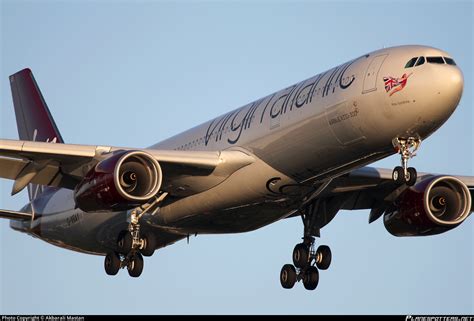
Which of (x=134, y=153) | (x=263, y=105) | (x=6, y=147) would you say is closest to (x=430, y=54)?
(x=263, y=105)

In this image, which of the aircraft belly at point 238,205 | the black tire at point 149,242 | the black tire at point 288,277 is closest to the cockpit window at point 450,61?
the aircraft belly at point 238,205

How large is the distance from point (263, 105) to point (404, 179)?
235 inches

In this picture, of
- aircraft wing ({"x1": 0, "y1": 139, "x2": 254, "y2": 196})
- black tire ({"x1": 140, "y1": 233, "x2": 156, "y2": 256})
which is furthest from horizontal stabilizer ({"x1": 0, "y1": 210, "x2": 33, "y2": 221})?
black tire ({"x1": 140, "y1": 233, "x2": 156, "y2": 256})

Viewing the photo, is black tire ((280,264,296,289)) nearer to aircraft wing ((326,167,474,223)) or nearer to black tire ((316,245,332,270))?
black tire ((316,245,332,270))

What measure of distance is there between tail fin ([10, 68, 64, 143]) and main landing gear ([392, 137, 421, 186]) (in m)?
18.3

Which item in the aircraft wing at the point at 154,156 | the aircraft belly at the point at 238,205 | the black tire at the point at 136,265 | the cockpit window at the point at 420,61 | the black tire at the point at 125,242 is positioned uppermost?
the cockpit window at the point at 420,61

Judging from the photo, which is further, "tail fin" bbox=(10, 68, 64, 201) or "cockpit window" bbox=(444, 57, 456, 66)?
"tail fin" bbox=(10, 68, 64, 201)

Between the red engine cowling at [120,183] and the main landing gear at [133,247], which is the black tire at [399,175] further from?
the main landing gear at [133,247]

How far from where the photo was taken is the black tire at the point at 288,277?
139ft

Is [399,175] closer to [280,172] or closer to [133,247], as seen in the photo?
[280,172]

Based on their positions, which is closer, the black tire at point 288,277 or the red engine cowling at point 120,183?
the red engine cowling at point 120,183

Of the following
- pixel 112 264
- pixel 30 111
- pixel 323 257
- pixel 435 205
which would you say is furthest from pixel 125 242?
pixel 30 111

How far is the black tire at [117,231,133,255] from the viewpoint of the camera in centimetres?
3975

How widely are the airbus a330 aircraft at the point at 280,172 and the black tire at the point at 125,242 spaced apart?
35 millimetres
